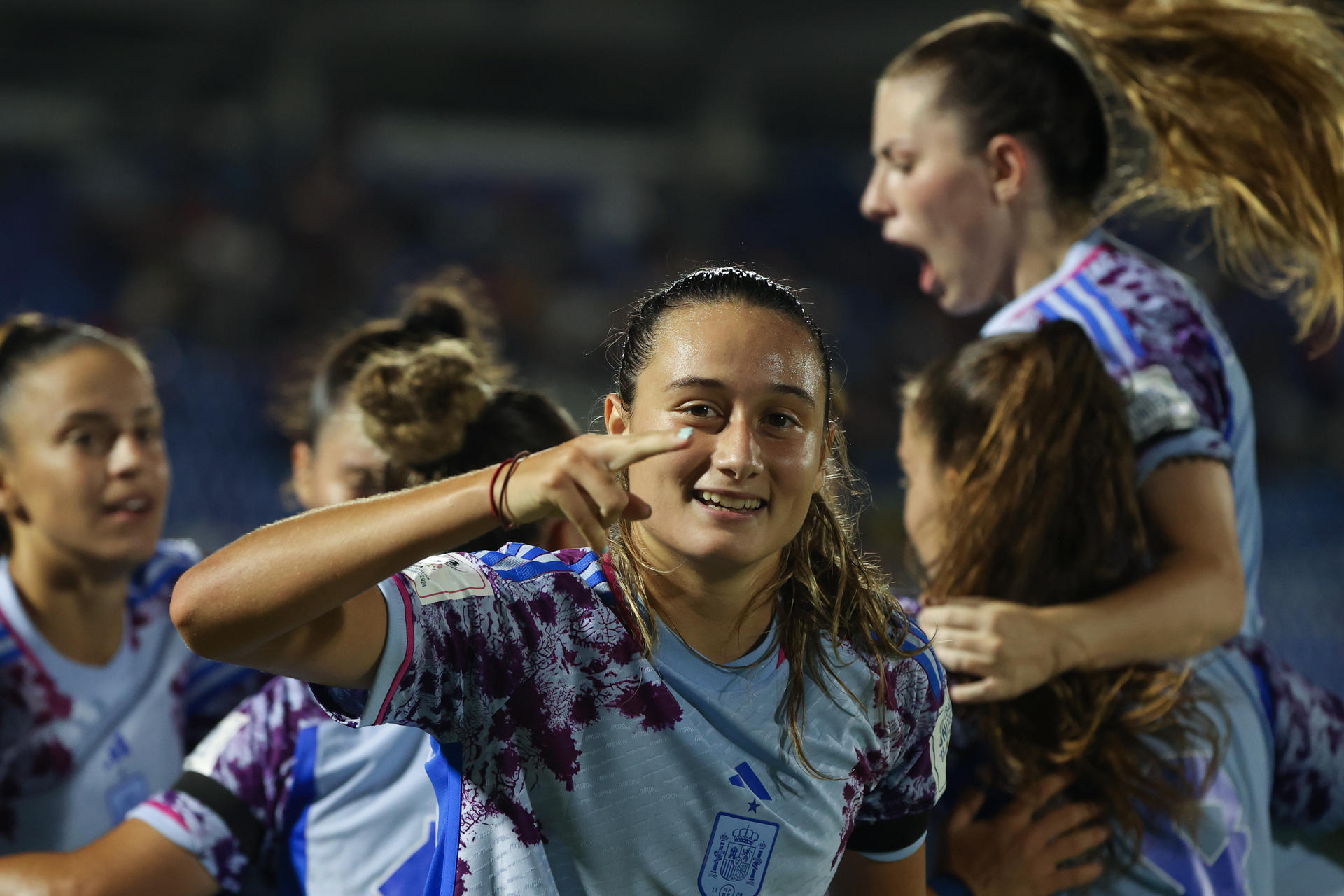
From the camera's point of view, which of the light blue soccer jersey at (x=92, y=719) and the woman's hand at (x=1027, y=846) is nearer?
the woman's hand at (x=1027, y=846)

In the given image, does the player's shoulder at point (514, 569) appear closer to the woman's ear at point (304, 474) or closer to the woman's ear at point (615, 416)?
the woman's ear at point (615, 416)

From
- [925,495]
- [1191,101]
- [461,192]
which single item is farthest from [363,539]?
[461,192]

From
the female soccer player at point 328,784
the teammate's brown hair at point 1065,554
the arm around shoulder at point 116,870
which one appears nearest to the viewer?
the arm around shoulder at point 116,870

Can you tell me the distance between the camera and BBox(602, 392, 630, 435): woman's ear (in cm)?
143

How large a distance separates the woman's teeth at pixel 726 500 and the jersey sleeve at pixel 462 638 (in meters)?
0.16

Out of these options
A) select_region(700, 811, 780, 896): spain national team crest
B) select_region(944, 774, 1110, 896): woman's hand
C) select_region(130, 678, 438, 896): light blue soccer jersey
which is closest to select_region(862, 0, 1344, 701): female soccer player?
select_region(944, 774, 1110, 896): woman's hand

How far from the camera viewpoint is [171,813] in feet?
5.93

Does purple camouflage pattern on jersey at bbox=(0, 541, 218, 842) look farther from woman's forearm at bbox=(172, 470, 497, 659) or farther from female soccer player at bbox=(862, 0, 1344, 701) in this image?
female soccer player at bbox=(862, 0, 1344, 701)

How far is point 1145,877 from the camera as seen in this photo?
6.10ft

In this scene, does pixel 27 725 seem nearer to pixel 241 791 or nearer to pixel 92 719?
pixel 92 719

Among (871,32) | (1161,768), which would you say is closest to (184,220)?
(871,32)

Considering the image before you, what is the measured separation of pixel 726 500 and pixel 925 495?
2.68ft

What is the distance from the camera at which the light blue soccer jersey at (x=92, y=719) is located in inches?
87.2

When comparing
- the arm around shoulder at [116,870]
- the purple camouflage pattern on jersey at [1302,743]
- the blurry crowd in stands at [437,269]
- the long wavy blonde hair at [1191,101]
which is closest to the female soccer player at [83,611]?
the arm around shoulder at [116,870]
